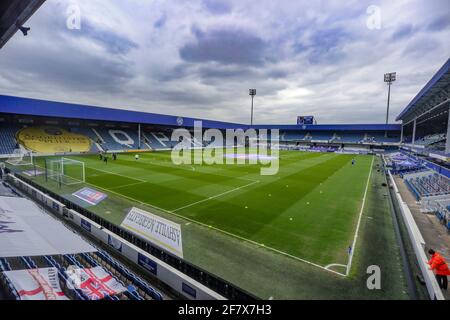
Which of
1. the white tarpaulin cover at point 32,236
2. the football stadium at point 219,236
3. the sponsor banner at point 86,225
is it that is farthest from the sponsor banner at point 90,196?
the white tarpaulin cover at point 32,236

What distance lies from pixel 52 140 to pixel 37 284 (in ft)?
152

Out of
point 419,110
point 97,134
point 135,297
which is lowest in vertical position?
point 135,297

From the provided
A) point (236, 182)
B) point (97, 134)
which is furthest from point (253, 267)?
point (97, 134)

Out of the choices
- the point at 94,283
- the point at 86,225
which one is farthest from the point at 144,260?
the point at 86,225

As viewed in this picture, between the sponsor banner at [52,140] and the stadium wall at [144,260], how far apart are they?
35054 mm

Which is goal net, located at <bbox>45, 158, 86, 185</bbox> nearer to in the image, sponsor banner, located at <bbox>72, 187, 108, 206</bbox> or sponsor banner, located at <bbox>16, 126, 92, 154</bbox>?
sponsor banner, located at <bbox>72, 187, 108, 206</bbox>

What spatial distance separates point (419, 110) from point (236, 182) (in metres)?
40.3

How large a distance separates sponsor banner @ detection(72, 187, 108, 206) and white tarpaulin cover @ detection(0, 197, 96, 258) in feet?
15.2

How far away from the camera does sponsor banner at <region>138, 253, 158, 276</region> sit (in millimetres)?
7324

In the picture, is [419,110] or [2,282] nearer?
[2,282]

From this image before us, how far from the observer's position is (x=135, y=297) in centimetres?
579

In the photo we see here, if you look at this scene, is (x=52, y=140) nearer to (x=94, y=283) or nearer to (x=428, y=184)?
(x=94, y=283)

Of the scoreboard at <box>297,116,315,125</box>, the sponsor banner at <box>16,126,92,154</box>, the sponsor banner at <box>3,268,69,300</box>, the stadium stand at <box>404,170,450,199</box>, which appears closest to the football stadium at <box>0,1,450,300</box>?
the sponsor banner at <box>3,268,69,300</box>

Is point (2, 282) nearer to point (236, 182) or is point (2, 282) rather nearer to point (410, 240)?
point (410, 240)
